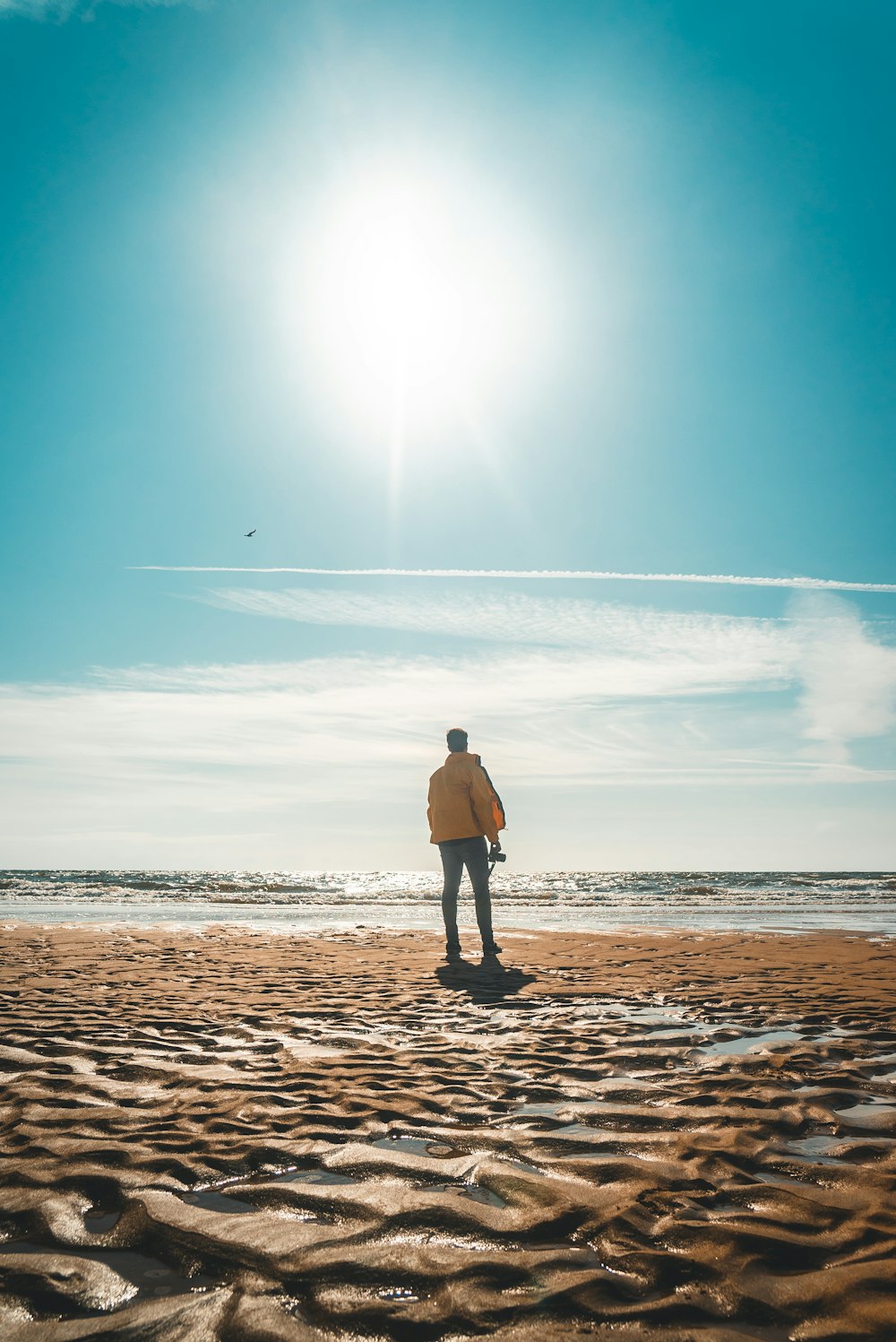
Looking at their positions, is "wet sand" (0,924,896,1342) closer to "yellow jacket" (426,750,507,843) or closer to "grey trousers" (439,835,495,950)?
"grey trousers" (439,835,495,950)

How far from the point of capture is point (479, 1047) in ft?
15.3

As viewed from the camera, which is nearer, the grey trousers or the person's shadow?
the person's shadow

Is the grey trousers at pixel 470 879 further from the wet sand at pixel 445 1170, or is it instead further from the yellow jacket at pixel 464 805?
the wet sand at pixel 445 1170

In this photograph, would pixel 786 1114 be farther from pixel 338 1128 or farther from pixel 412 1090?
pixel 338 1128

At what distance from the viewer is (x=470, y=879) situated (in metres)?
9.29

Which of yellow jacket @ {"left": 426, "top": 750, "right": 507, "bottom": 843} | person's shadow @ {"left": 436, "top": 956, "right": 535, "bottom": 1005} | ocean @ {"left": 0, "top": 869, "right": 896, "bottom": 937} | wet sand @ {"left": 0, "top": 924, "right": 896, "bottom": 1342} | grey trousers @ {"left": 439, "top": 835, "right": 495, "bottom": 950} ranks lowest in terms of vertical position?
ocean @ {"left": 0, "top": 869, "right": 896, "bottom": 937}

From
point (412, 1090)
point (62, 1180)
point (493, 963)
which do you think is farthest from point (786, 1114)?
point (493, 963)

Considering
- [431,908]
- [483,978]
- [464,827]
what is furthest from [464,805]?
[431,908]

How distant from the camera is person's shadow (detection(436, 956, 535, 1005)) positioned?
21.8 feet

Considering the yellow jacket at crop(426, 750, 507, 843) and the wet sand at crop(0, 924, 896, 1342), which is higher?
the yellow jacket at crop(426, 750, 507, 843)

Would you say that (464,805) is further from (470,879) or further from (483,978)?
(483,978)

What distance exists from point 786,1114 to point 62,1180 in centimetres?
293

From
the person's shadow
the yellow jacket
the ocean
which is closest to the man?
the yellow jacket

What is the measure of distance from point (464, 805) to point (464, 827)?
0.25 meters
